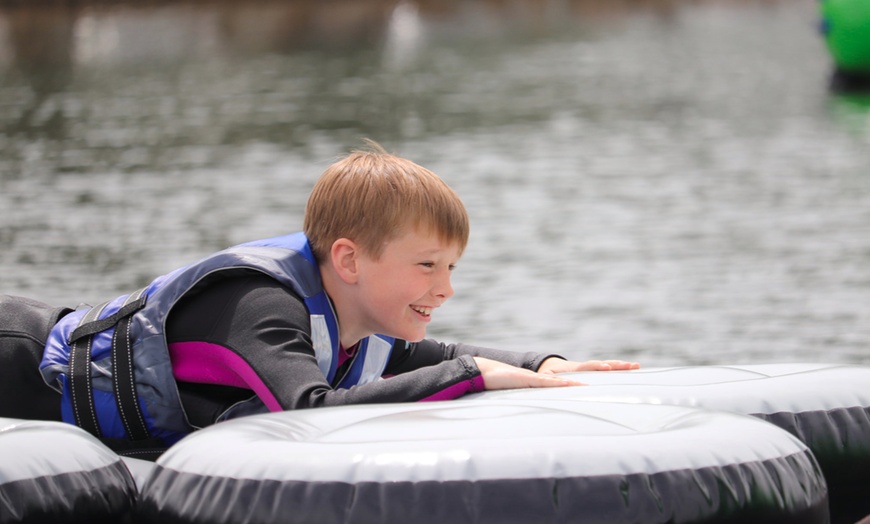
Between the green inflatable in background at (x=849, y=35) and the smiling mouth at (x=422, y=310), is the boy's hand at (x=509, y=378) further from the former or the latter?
the green inflatable in background at (x=849, y=35)

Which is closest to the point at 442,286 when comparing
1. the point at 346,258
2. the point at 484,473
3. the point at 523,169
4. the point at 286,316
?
the point at 346,258

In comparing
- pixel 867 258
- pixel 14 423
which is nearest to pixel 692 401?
pixel 14 423

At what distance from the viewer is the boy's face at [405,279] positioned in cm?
279

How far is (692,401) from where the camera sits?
109 inches

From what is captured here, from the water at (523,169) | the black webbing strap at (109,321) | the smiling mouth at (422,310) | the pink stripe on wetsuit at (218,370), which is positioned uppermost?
the black webbing strap at (109,321)

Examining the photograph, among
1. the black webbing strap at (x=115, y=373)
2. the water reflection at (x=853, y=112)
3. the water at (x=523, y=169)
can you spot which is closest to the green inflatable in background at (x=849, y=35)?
the water reflection at (x=853, y=112)

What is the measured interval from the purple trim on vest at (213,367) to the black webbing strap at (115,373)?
10 cm

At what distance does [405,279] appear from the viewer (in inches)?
111

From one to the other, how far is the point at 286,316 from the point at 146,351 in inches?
13.4

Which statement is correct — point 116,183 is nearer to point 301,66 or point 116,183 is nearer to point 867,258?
point 867,258

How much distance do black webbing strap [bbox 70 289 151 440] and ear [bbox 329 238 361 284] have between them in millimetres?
424

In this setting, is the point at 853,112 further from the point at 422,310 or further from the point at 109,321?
the point at 109,321

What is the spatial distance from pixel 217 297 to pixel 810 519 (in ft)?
4.07

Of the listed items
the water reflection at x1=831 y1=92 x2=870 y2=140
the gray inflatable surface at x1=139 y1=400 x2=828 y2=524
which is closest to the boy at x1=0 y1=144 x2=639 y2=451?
the gray inflatable surface at x1=139 y1=400 x2=828 y2=524
